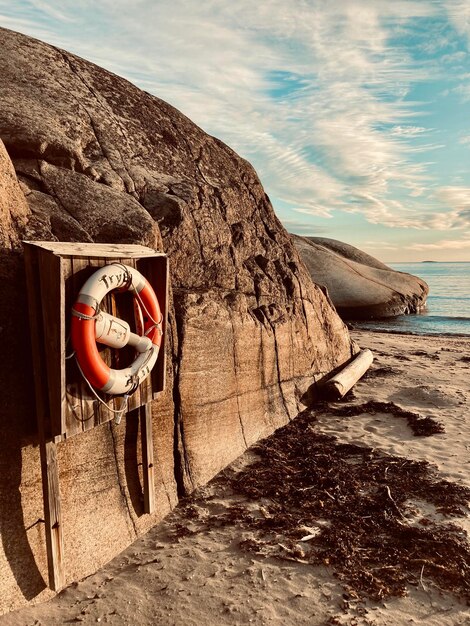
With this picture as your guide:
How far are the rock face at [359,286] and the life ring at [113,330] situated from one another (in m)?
20.8

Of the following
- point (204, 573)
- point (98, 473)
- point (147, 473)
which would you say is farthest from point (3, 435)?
point (204, 573)

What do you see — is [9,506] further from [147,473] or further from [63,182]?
[63,182]

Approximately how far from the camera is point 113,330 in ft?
14.3

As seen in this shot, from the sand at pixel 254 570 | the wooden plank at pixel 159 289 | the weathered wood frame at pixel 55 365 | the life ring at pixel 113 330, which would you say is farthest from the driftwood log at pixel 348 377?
the weathered wood frame at pixel 55 365

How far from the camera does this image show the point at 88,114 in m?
7.07

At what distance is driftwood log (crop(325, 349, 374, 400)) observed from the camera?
30.5 feet

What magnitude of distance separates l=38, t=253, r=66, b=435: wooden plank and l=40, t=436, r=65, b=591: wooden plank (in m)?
0.24

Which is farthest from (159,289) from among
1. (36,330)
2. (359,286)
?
(359,286)

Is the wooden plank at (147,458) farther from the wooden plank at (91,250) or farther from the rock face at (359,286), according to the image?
the rock face at (359,286)

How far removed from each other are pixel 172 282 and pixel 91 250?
2353 mm

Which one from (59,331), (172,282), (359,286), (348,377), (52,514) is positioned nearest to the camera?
(59,331)

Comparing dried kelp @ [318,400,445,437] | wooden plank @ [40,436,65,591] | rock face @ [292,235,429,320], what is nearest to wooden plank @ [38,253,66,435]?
wooden plank @ [40,436,65,591]

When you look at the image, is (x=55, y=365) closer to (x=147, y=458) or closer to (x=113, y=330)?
(x=113, y=330)

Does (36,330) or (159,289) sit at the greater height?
(159,289)
